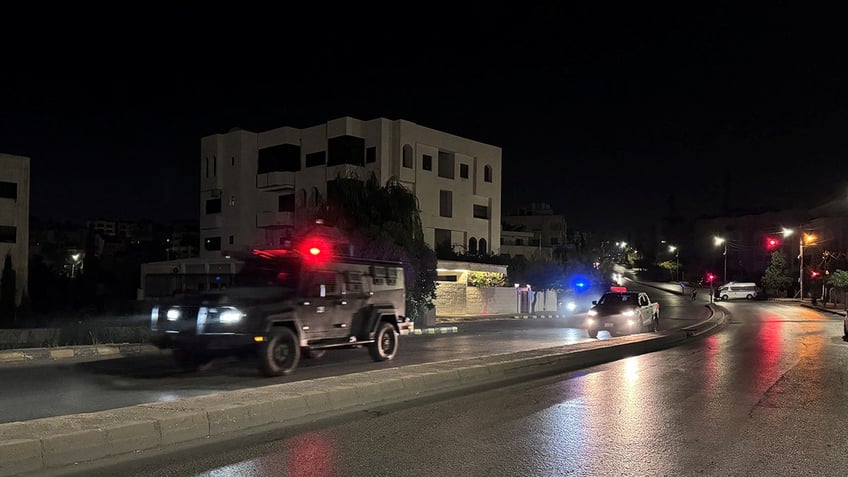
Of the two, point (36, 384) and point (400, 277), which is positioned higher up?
point (400, 277)

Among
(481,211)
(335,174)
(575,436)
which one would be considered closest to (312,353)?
(575,436)

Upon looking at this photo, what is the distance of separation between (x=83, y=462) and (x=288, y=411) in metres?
2.74

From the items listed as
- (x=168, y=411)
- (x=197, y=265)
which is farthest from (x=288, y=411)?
(x=197, y=265)

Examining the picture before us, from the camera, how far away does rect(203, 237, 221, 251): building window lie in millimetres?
57875

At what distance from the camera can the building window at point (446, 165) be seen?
5569 centimetres

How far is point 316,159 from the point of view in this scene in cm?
5378

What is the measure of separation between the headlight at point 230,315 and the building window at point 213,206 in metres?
46.7

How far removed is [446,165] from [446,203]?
10.3 feet

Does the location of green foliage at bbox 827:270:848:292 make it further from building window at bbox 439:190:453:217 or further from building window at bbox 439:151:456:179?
building window at bbox 439:151:456:179

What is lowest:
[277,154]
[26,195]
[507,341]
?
[507,341]

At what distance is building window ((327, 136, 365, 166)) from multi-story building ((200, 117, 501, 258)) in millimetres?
73

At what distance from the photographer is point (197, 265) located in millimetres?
48656

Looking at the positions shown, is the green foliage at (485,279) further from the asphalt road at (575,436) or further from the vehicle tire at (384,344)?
the asphalt road at (575,436)

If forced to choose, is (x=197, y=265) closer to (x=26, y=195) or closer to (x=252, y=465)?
(x=26, y=195)
